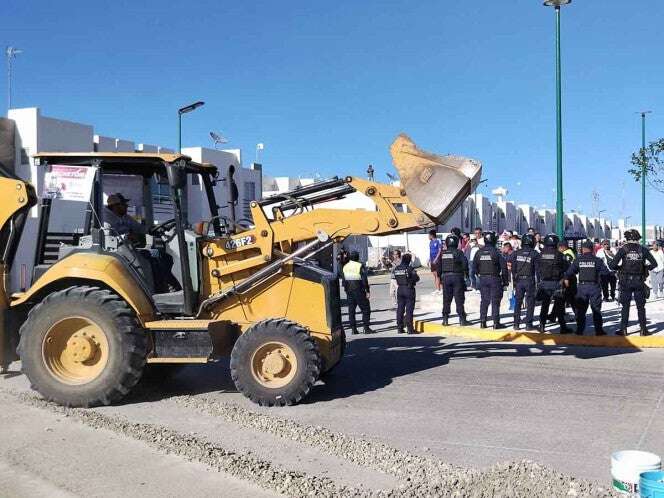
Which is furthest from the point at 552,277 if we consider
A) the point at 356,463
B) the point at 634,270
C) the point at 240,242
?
the point at 356,463

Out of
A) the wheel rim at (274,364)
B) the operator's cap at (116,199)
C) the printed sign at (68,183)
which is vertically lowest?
the wheel rim at (274,364)

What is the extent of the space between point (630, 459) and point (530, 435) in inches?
78.4

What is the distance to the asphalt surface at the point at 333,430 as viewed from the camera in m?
5.27

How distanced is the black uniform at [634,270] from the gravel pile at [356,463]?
7370 mm

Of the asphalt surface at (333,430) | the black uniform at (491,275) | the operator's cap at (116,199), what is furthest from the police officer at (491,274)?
the operator's cap at (116,199)

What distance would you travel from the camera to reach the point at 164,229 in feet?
27.6

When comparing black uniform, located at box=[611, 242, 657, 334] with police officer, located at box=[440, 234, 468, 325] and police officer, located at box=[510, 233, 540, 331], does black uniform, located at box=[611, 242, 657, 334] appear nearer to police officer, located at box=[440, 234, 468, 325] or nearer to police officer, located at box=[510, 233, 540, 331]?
police officer, located at box=[510, 233, 540, 331]

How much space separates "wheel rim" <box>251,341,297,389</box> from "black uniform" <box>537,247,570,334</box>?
6.79 metres

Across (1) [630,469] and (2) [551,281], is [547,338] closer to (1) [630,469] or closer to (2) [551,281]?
(2) [551,281]

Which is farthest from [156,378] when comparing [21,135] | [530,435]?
[21,135]

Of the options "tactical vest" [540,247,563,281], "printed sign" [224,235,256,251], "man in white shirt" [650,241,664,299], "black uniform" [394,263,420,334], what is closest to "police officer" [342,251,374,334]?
"black uniform" [394,263,420,334]

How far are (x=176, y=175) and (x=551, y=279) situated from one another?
25.5 feet

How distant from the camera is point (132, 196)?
8422 millimetres

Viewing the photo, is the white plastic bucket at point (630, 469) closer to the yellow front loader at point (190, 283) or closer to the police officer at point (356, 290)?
the yellow front loader at point (190, 283)
